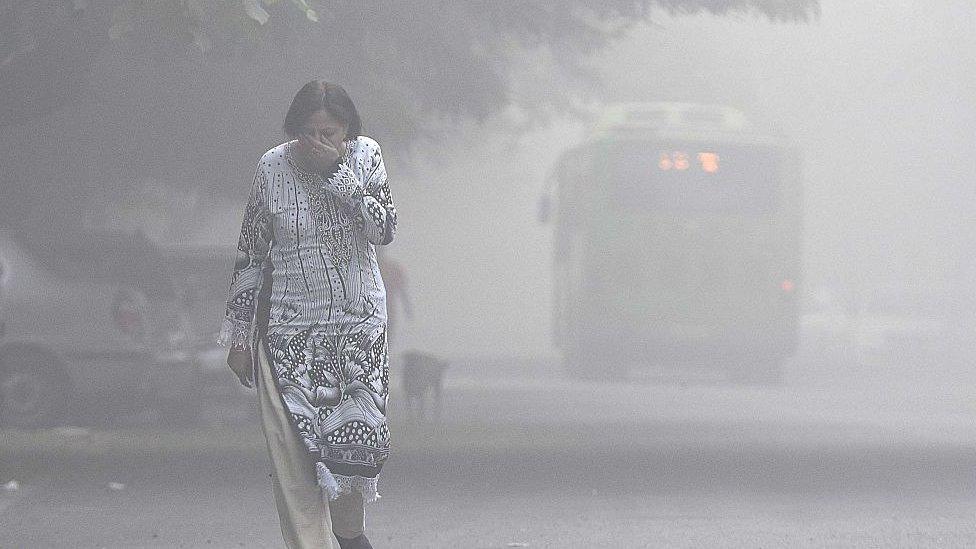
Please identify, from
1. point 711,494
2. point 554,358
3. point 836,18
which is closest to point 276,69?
point 711,494

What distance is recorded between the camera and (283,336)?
241 inches

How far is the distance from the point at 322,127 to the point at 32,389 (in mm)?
8639

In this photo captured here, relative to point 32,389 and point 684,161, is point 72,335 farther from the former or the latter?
point 684,161

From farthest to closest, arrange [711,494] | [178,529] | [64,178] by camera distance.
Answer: [64,178] → [711,494] → [178,529]

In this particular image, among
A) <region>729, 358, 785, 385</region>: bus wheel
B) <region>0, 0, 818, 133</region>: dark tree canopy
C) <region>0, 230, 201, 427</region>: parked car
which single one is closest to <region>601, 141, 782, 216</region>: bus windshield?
<region>729, 358, 785, 385</region>: bus wheel

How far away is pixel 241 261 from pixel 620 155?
68.7 ft

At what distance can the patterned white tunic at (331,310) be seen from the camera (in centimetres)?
607

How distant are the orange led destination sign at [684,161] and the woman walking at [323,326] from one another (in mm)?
20959

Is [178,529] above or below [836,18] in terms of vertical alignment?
below

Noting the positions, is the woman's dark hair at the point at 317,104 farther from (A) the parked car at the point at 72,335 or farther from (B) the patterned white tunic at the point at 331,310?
(A) the parked car at the point at 72,335

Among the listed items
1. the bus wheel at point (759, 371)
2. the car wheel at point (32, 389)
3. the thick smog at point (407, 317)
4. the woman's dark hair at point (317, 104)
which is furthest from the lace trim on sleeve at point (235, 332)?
the bus wheel at point (759, 371)

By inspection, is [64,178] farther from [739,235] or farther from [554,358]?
[554,358]

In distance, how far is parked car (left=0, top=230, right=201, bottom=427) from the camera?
14.1 meters

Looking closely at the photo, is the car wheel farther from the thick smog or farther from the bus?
the bus
